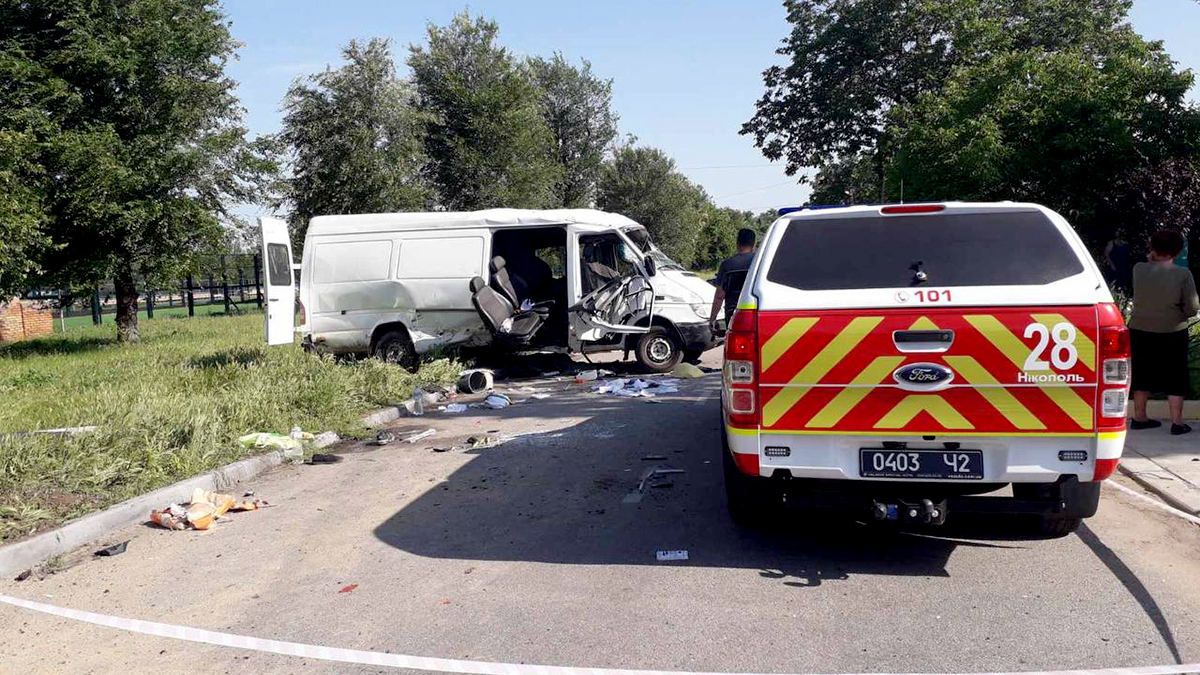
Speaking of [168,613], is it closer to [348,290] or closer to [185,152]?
[348,290]

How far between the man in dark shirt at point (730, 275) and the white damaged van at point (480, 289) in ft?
9.34

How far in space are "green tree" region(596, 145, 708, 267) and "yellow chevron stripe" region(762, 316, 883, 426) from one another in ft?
149

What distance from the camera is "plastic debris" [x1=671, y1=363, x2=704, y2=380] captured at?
12622mm

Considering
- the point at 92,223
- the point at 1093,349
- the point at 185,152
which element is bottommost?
the point at 1093,349

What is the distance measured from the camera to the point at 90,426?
26.0 ft

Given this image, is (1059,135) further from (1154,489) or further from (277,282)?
(277,282)

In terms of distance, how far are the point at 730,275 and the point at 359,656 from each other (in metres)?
6.22

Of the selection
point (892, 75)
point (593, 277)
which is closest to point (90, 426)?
point (593, 277)

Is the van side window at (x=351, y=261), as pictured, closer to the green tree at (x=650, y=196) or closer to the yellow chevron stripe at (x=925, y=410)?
the yellow chevron stripe at (x=925, y=410)

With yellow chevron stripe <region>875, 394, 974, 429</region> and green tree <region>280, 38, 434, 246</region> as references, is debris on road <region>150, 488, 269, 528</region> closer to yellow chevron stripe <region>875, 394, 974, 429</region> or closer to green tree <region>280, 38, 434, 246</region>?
yellow chevron stripe <region>875, 394, 974, 429</region>

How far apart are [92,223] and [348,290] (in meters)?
6.50

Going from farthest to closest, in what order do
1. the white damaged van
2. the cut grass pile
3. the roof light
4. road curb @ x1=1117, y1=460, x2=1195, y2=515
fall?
the white damaged van
the cut grass pile
road curb @ x1=1117, y1=460, x2=1195, y2=515
the roof light

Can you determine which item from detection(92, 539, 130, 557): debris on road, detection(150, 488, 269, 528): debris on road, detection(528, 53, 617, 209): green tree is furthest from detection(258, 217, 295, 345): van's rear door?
detection(528, 53, 617, 209): green tree

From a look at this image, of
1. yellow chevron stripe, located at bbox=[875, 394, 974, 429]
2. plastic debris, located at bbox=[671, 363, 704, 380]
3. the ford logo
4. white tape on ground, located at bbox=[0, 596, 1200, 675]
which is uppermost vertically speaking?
the ford logo
